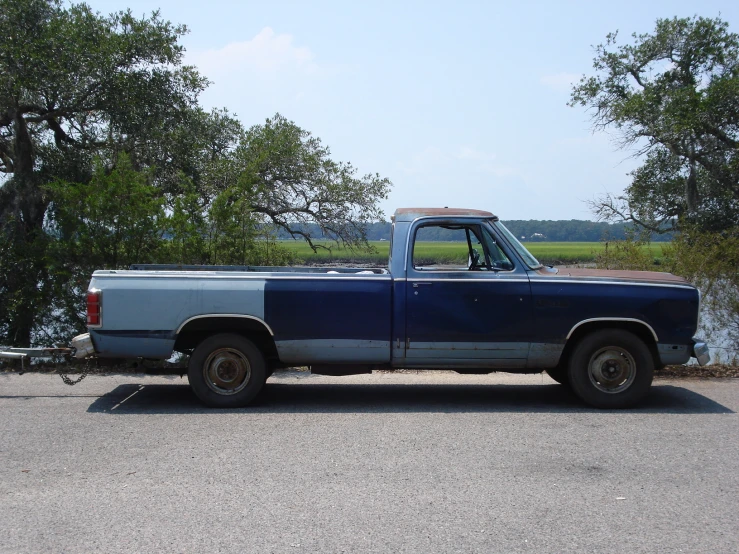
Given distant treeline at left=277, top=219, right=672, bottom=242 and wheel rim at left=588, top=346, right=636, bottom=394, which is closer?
wheel rim at left=588, top=346, right=636, bottom=394

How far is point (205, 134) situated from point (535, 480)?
38.2 feet

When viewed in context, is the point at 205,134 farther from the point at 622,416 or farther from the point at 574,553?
the point at 574,553

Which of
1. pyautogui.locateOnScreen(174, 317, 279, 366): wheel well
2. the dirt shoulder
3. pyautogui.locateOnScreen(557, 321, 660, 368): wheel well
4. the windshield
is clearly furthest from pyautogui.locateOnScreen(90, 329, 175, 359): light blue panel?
the dirt shoulder

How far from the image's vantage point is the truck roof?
8.47m

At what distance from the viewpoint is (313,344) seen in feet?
26.2

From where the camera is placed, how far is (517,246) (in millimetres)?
8344

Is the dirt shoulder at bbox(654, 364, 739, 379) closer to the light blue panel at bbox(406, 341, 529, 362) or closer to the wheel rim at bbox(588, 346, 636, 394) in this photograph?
the wheel rim at bbox(588, 346, 636, 394)

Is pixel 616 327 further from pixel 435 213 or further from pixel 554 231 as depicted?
pixel 554 231

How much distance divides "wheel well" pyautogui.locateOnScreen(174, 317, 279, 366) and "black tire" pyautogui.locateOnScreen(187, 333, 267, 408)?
0.38 feet

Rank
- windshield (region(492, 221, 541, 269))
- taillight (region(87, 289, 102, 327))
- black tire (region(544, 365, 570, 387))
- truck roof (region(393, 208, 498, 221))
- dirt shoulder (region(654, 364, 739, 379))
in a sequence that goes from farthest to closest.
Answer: dirt shoulder (region(654, 364, 739, 379))
black tire (region(544, 365, 570, 387))
truck roof (region(393, 208, 498, 221))
windshield (region(492, 221, 541, 269))
taillight (region(87, 289, 102, 327))

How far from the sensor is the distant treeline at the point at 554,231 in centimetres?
1383

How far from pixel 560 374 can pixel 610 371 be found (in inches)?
36.3

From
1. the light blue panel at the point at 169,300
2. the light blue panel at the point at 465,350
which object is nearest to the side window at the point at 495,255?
the light blue panel at the point at 465,350

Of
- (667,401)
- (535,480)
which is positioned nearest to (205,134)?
(667,401)
